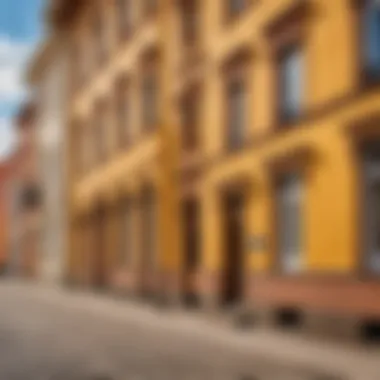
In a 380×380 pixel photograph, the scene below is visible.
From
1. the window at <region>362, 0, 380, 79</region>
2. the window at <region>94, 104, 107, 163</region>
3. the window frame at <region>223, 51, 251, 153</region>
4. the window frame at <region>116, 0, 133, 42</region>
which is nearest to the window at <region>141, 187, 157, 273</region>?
the window at <region>94, 104, 107, 163</region>

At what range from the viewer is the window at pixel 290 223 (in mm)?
12484

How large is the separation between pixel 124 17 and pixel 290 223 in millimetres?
7816

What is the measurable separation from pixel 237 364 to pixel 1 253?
2654 mm

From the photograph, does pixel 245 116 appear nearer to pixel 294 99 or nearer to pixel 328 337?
pixel 294 99

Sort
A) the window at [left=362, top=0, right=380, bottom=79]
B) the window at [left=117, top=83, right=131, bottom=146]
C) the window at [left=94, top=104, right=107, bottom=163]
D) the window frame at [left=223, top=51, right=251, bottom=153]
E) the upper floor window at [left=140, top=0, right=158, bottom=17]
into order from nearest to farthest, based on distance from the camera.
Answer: the window at [left=362, top=0, right=380, bottom=79], the window frame at [left=223, top=51, right=251, bottom=153], the upper floor window at [left=140, top=0, right=158, bottom=17], the window at [left=117, top=83, right=131, bottom=146], the window at [left=94, top=104, right=107, bottom=163]

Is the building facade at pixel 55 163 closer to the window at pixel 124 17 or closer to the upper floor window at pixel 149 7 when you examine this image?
the window at pixel 124 17

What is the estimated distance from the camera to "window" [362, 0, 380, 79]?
10758mm

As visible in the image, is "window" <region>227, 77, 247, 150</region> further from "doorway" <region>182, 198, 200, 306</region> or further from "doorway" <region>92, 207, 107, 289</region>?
"doorway" <region>92, 207, 107, 289</region>

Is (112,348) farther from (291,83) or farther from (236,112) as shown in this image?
(236,112)

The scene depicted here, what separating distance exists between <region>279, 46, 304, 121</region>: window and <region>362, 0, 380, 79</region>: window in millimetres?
1565

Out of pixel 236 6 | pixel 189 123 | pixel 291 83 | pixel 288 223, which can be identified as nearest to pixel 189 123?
pixel 189 123

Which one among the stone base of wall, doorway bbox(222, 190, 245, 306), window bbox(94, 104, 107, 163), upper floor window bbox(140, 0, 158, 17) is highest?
upper floor window bbox(140, 0, 158, 17)

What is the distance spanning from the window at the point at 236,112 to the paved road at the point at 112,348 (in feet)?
9.35

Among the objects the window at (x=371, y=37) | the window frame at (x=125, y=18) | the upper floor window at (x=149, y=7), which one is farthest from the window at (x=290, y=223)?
the window frame at (x=125, y=18)
